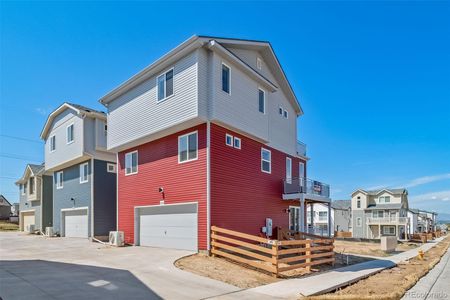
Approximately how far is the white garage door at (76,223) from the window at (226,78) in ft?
46.1

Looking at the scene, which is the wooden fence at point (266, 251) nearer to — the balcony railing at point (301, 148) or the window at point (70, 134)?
the balcony railing at point (301, 148)

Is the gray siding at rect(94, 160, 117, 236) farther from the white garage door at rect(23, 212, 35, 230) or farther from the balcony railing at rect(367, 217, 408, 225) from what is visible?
the balcony railing at rect(367, 217, 408, 225)

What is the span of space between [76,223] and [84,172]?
3803 millimetres

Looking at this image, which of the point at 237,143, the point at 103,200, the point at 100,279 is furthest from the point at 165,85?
the point at 103,200

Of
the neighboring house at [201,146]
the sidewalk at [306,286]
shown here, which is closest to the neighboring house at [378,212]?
the neighboring house at [201,146]

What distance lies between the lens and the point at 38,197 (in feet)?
103

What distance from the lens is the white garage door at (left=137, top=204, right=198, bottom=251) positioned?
1555 centimetres

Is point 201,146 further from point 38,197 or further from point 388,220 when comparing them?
point 388,220

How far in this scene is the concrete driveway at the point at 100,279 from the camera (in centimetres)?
823

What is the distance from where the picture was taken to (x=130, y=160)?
1992cm

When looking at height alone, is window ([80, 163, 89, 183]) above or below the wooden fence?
above

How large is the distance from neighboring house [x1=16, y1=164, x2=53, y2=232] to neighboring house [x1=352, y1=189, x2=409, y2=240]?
46.4 m

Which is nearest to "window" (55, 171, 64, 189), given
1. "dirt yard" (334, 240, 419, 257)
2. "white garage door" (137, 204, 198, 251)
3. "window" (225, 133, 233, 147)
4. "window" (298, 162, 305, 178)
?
"white garage door" (137, 204, 198, 251)

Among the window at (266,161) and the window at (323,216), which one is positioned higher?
the window at (266,161)
